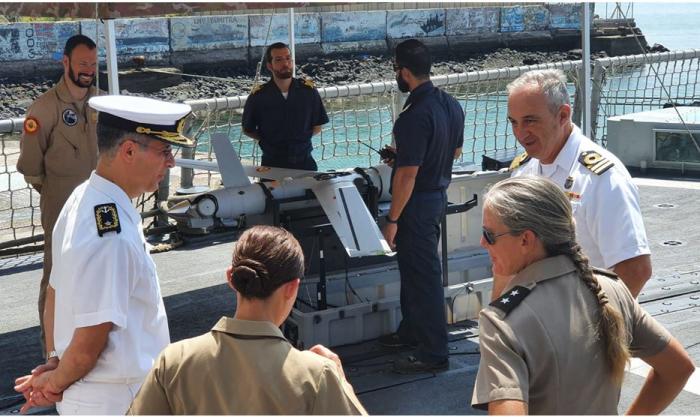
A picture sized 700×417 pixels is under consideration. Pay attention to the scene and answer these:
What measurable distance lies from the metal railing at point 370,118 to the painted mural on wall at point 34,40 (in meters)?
31.2

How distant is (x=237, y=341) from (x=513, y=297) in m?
0.67

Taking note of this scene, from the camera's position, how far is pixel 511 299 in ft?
7.34

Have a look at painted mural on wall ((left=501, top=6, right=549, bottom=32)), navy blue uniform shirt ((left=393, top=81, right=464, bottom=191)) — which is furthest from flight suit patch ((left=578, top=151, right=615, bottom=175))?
painted mural on wall ((left=501, top=6, right=549, bottom=32))

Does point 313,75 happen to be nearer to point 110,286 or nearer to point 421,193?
point 421,193

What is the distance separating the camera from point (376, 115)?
10.5m

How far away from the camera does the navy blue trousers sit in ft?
17.9

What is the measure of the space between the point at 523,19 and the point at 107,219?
60.0m

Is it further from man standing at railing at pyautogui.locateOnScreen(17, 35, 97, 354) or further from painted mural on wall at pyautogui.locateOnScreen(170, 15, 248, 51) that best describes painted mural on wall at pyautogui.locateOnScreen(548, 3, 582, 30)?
man standing at railing at pyautogui.locateOnScreen(17, 35, 97, 354)

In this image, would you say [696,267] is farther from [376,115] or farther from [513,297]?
[513,297]

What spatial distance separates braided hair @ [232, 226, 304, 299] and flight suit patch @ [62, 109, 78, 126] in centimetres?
356

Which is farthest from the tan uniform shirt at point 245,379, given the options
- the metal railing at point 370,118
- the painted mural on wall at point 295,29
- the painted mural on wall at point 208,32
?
the painted mural on wall at point 295,29

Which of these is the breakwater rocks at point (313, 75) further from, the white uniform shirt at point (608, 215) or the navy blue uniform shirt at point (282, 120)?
the white uniform shirt at point (608, 215)

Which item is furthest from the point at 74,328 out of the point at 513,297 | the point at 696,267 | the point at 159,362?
the point at 696,267

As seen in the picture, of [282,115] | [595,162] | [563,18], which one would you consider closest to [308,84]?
[282,115]
